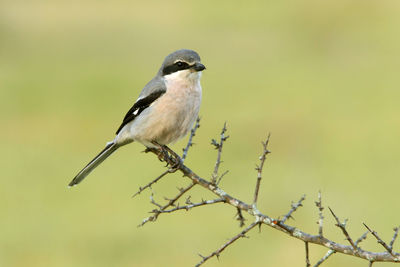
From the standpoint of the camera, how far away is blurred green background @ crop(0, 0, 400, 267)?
11805 millimetres

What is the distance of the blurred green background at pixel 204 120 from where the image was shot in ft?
38.7

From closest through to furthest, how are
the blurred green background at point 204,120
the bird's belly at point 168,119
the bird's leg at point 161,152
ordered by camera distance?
the bird's leg at point 161,152 → the bird's belly at point 168,119 → the blurred green background at point 204,120

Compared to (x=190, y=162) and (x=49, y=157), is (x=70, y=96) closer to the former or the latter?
(x=49, y=157)

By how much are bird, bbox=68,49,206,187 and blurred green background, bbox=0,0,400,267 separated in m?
5.58

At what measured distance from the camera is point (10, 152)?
16.7 m

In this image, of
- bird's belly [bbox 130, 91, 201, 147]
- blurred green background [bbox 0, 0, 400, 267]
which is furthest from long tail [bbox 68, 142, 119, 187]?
blurred green background [bbox 0, 0, 400, 267]

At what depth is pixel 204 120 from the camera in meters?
18.3

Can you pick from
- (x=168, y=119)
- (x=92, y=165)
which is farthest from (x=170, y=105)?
(x=92, y=165)

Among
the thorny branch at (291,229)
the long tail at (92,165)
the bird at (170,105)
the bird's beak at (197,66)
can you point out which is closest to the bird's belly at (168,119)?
the bird at (170,105)

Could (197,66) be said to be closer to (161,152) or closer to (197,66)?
(197,66)

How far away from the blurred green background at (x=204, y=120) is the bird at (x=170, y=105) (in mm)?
5575

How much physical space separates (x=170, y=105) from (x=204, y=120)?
12860mm

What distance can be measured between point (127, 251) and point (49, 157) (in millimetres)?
5718

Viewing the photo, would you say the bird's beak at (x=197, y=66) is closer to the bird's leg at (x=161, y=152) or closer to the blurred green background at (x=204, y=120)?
the bird's leg at (x=161, y=152)
